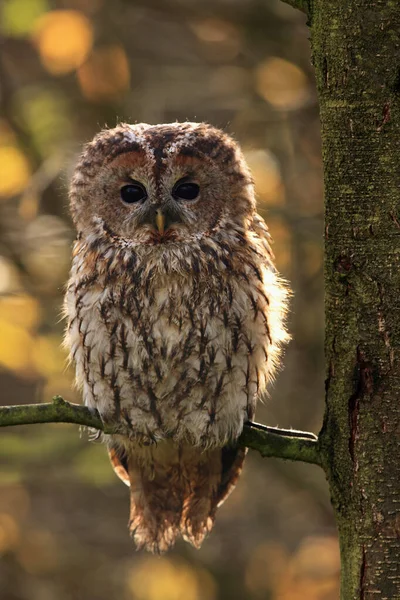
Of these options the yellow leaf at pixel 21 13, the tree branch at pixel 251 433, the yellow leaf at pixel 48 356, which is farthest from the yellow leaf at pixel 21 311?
the tree branch at pixel 251 433

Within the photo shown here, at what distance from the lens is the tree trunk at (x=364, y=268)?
1.85 m

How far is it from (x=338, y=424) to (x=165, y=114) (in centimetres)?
383

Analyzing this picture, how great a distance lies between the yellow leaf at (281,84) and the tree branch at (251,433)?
295 cm

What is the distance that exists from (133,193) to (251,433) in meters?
0.93

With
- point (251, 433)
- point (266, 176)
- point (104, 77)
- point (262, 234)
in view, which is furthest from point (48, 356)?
point (251, 433)

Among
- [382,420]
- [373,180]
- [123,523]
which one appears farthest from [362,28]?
[123,523]

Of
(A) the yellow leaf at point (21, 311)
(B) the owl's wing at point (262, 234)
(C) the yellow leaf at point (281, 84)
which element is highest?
(C) the yellow leaf at point (281, 84)

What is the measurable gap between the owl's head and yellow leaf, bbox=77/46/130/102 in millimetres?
2217

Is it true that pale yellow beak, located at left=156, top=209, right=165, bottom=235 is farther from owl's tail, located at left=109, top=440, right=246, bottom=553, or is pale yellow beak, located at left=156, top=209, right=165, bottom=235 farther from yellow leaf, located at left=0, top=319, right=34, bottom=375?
yellow leaf, located at left=0, top=319, right=34, bottom=375

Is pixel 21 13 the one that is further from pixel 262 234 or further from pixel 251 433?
pixel 251 433

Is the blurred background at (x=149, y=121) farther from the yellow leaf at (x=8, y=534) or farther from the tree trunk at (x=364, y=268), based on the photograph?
the tree trunk at (x=364, y=268)

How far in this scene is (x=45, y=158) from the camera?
488cm

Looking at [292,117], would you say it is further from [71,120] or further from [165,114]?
[71,120]

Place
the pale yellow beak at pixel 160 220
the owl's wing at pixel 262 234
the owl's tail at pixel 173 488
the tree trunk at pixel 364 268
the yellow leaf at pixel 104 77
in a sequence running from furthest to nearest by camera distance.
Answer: the yellow leaf at pixel 104 77, the owl's tail at pixel 173 488, the owl's wing at pixel 262 234, the pale yellow beak at pixel 160 220, the tree trunk at pixel 364 268
